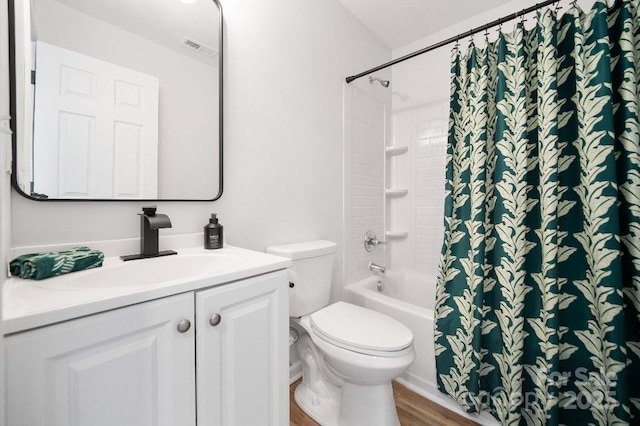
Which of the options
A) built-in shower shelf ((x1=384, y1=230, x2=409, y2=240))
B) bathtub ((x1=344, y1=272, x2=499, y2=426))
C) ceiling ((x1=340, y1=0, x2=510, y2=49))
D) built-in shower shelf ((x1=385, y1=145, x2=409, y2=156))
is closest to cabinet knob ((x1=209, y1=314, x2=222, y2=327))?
bathtub ((x1=344, y1=272, x2=499, y2=426))

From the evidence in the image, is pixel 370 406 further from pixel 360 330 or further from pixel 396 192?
pixel 396 192

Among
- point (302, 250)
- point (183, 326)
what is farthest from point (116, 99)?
point (302, 250)

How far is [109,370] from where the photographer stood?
0.56m

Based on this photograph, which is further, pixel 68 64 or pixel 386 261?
pixel 386 261

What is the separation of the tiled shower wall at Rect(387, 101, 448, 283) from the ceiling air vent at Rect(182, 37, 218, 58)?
5.49 feet

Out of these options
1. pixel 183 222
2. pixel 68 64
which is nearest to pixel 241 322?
pixel 183 222

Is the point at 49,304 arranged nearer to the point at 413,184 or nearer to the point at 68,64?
the point at 68,64

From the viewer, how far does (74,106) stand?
0.88 meters

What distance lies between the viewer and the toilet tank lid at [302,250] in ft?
4.38

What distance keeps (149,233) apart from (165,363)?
492 millimetres

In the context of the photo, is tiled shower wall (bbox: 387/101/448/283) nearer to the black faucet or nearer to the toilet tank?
the toilet tank

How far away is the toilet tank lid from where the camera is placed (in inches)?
52.6

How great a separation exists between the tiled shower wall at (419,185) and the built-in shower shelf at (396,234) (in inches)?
1.2

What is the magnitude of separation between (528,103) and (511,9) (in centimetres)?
→ 109
